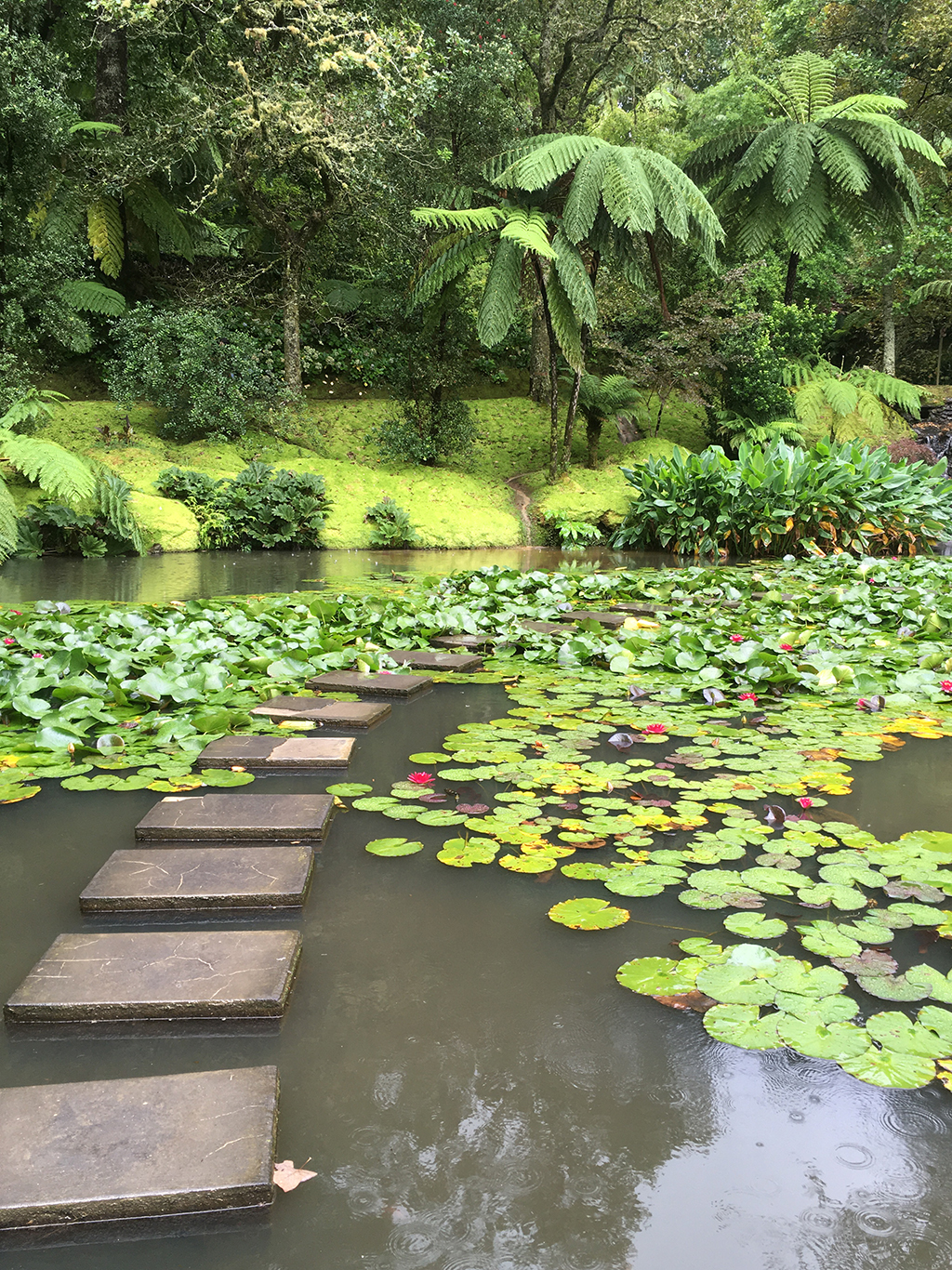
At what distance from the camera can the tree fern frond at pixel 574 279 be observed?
9.57m

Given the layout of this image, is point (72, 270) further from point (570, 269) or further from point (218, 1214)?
point (218, 1214)

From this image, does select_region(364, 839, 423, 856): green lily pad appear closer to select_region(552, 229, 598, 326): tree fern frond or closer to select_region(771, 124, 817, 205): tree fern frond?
select_region(552, 229, 598, 326): tree fern frond

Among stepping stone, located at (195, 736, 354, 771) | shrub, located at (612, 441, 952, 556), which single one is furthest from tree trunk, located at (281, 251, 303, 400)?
stepping stone, located at (195, 736, 354, 771)

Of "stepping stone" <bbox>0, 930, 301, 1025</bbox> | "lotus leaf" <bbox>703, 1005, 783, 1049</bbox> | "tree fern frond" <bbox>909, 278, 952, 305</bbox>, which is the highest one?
"tree fern frond" <bbox>909, 278, 952, 305</bbox>

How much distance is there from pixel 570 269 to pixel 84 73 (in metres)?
7.85

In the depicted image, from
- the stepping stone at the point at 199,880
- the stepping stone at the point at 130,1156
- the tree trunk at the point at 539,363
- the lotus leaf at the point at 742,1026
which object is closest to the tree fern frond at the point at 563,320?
the tree trunk at the point at 539,363

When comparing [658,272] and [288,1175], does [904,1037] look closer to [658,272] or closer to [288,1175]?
[288,1175]

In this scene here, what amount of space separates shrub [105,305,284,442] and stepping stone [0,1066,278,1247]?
915 cm

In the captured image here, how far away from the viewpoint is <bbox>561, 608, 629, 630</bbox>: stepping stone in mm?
4090

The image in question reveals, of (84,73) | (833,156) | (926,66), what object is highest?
(926,66)

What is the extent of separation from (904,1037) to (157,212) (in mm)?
12063

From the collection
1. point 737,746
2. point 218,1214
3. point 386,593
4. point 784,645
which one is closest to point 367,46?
point 386,593

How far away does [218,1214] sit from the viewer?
0.87 metres

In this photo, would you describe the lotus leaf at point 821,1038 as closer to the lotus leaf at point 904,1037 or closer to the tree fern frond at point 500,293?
the lotus leaf at point 904,1037
